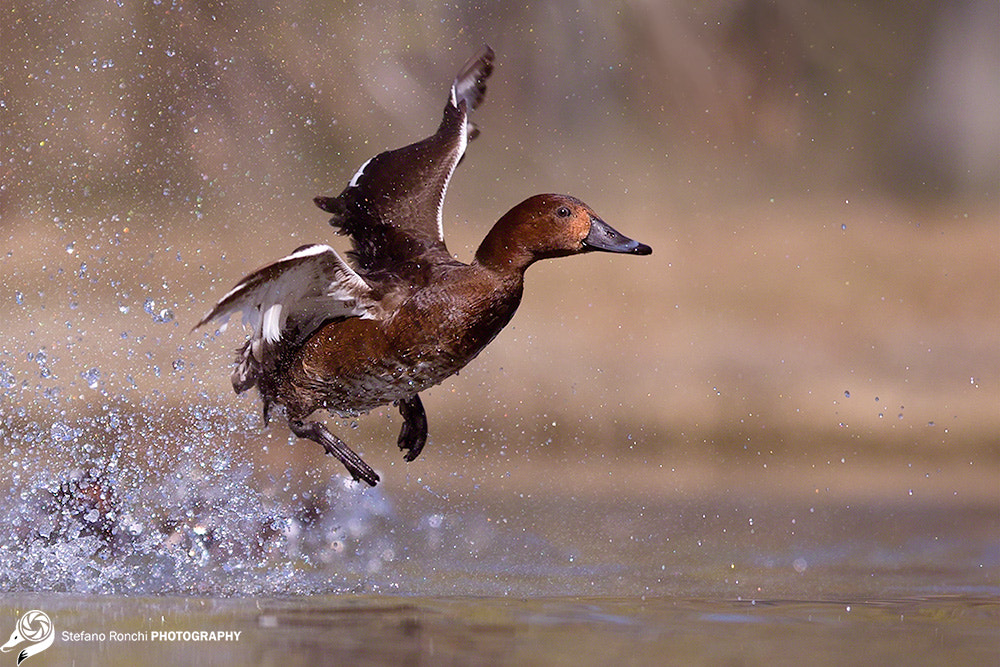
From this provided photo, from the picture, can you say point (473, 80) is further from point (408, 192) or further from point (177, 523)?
point (177, 523)

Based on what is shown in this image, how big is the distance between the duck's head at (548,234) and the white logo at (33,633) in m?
1.42

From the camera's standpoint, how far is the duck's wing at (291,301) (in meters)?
3.46

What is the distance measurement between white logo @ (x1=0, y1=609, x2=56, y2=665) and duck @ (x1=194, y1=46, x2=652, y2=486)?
2.64 ft

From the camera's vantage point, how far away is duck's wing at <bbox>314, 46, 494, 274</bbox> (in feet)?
14.1

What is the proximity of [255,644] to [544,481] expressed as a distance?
2935 millimetres

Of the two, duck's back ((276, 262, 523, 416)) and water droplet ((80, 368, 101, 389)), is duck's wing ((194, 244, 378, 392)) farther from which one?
water droplet ((80, 368, 101, 389))

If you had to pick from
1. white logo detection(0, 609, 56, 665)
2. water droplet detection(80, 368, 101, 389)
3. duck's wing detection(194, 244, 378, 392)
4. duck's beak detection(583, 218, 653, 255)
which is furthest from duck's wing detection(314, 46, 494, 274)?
water droplet detection(80, 368, 101, 389)

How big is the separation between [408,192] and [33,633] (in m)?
1.82

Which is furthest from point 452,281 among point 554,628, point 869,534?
point 869,534

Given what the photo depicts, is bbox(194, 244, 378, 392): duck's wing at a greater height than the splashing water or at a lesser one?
greater

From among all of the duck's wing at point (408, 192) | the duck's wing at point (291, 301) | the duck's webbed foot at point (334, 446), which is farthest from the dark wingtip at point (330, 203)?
the duck's webbed foot at point (334, 446)

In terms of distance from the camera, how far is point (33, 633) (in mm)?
3244

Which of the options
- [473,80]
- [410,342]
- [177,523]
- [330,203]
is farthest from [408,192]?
[177,523]

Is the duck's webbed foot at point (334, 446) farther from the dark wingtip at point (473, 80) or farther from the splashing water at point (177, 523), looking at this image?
the dark wingtip at point (473, 80)
